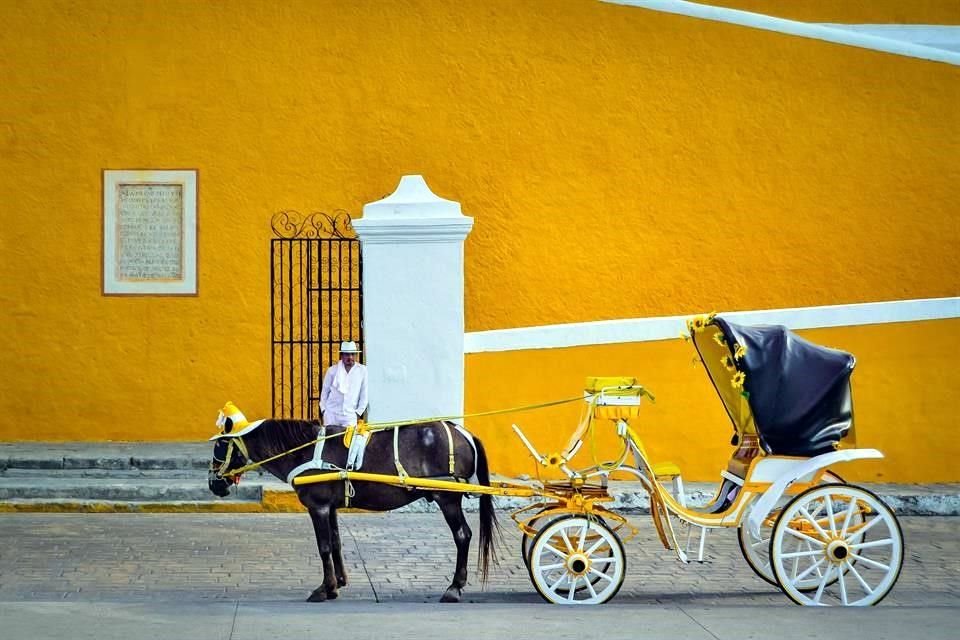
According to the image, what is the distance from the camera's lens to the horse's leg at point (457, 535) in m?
8.12

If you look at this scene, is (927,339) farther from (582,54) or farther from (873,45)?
(582,54)

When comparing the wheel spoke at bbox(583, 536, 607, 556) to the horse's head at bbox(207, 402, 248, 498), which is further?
the horse's head at bbox(207, 402, 248, 498)

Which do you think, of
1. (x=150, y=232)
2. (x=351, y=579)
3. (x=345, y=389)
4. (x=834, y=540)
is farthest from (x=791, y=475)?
(x=150, y=232)

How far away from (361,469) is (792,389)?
8.27ft

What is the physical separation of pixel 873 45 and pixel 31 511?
8.43 metres

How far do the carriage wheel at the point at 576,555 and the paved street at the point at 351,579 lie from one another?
14 centimetres

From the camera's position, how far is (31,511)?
11.5m

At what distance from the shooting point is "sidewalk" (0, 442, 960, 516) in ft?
37.9

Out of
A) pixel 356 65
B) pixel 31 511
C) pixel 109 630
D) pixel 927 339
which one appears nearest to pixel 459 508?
pixel 109 630

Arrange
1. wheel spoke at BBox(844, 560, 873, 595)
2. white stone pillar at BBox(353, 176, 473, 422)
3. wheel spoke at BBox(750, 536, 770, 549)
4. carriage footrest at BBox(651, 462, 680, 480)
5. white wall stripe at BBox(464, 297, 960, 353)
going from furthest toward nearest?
white wall stripe at BBox(464, 297, 960, 353), white stone pillar at BBox(353, 176, 473, 422), wheel spoke at BBox(750, 536, 770, 549), carriage footrest at BBox(651, 462, 680, 480), wheel spoke at BBox(844, 560, 873, 595)

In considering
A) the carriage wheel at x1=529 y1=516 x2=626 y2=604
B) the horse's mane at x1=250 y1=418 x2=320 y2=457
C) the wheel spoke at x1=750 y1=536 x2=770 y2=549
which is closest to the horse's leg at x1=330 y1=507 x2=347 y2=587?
the horse's mane at x1=250 y1=418 x2=320 y2=457

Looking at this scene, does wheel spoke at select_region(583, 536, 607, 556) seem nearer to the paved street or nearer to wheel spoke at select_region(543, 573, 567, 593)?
wheel spoke at select_region(543, 573, 567, 593)

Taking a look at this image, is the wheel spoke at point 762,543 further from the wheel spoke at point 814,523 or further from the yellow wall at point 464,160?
the yellow wall at point 464,160

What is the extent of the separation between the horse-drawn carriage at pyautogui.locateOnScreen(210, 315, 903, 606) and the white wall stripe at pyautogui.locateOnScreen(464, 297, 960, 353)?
3.74 m
